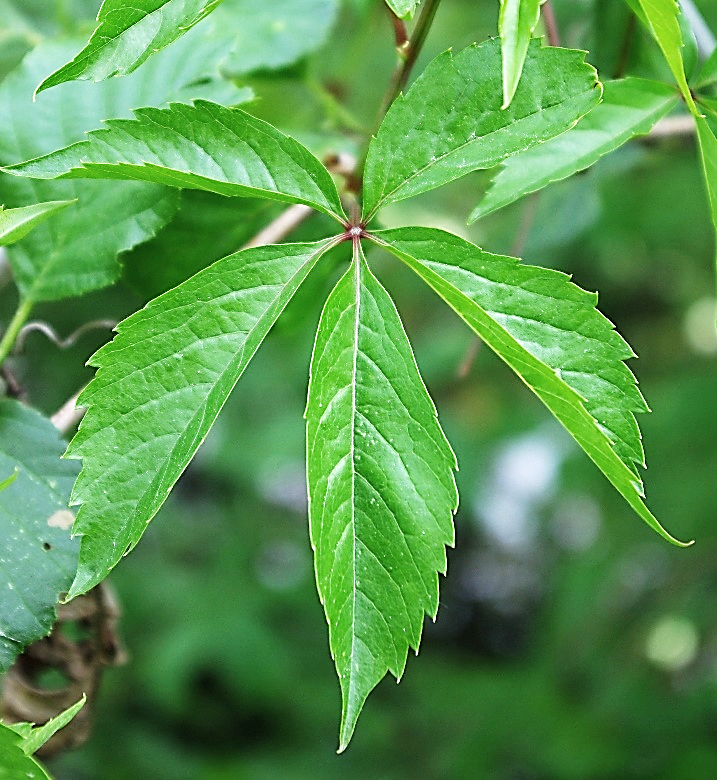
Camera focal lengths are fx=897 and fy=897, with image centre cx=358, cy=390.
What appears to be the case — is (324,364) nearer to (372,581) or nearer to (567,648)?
(372,581)

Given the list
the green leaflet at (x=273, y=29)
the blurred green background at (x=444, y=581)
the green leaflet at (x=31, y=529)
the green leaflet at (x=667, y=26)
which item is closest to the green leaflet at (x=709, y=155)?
the green leaflet at (x=667, y=26)

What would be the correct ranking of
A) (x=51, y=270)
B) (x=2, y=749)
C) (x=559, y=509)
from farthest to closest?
(x=559, y=509), (x=51, y=270), (x=2, y=749)

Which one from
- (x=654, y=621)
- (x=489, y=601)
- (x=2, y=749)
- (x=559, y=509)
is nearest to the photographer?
(x=2, y=749)

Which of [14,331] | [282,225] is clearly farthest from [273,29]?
[14,331]

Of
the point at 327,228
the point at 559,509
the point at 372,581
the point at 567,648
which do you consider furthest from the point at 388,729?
the point at 372,581

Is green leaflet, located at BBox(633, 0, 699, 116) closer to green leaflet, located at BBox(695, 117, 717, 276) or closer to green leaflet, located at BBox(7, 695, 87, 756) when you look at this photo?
green leaflet, located at BBox(695, 117, 717, 276)

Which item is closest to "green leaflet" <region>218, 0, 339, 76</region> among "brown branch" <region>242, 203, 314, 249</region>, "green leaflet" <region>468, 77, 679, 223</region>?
"brown branch" <region>242, 203, 314, 249</region>

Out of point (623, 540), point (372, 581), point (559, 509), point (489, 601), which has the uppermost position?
point (372, 581)
